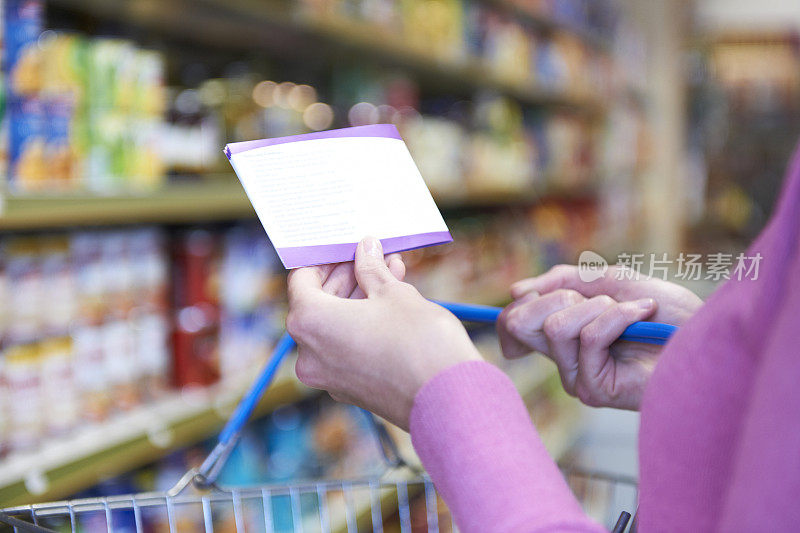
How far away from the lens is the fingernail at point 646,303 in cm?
74

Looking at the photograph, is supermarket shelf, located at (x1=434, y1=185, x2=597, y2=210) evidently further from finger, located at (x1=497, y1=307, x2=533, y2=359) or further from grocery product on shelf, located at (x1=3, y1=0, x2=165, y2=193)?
finger, located at (x1=497, y1=307, x2=533, y2=359)

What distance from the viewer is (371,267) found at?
2.17 feet

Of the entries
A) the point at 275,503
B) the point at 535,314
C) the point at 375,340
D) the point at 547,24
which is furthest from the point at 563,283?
the point at 547,24

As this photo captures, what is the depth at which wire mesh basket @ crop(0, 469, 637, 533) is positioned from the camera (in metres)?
0.92

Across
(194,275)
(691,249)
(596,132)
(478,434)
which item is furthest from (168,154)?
(691,249)

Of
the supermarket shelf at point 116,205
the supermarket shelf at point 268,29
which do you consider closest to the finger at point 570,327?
the supermarket shelf at point 116,205

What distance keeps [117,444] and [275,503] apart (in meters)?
0.57

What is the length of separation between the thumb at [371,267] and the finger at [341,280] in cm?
4

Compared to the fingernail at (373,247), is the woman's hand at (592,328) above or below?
below

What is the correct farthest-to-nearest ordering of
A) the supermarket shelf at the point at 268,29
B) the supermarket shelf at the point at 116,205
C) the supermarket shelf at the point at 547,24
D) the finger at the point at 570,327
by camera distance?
1. the supermarket shelf at the point at 547,24
2. the supermarket shelf at the point at 268,29
3. the supermarket shelf at the point at 116,205
4. the finger at the point at 570,327

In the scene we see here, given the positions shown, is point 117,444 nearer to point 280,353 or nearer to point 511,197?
point 280,353

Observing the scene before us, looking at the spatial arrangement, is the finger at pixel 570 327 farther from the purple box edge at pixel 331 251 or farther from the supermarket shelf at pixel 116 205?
the supermarket shelf at pixel 116 205

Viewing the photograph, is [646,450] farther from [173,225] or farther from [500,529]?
[173,225]

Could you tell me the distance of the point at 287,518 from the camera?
1.81 metres
